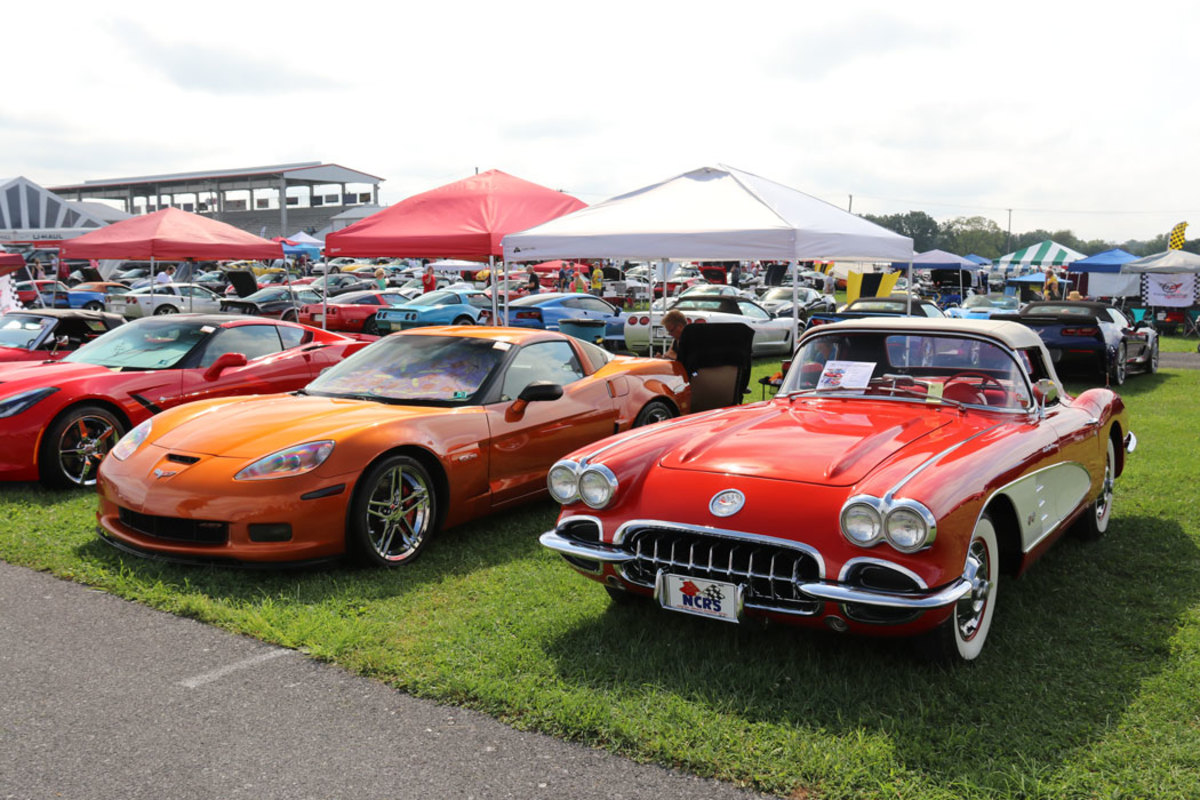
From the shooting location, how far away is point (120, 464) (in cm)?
511

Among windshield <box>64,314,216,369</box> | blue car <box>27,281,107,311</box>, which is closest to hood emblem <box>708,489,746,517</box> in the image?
windshield <box>64,314,216,369</box>

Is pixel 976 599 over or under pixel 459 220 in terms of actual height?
under

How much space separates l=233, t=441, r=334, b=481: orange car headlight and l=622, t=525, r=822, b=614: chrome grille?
5.98 ft

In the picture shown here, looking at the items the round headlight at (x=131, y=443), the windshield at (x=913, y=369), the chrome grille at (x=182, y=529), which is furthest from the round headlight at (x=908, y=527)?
the round headlight at (x=131, y=443)

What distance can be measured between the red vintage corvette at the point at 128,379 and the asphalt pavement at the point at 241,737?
295 centimetres

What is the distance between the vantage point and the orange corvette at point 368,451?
470cm

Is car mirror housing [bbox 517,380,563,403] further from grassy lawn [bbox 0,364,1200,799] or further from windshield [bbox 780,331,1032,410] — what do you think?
windshield [bbox 780,331,1032,410]

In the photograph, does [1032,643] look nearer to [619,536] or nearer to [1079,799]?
[1079,799]

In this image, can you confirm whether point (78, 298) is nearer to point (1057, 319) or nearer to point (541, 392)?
point (1057, 319)

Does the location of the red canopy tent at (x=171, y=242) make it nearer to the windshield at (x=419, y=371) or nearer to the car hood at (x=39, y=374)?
the car hood at (x=39, y=374)

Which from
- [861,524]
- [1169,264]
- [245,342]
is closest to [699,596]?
[861,524]

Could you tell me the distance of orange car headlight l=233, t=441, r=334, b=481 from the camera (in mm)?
4703

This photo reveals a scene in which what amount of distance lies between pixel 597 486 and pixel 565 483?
20 cm

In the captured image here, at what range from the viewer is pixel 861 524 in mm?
3438
